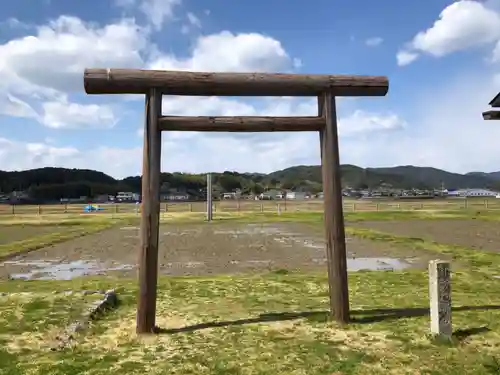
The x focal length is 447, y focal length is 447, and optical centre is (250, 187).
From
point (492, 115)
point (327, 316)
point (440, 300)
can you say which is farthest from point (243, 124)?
point (492, 115)

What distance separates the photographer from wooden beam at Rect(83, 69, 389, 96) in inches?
235

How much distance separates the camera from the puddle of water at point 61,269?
11430mm

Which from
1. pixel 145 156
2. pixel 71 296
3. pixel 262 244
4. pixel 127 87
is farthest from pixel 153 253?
pixel 262 244

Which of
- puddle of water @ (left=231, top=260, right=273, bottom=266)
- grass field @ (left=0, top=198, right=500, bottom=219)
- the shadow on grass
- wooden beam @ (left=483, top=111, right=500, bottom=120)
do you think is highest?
wooden beam @ (left=483, top=111, right=500, bottom=120)

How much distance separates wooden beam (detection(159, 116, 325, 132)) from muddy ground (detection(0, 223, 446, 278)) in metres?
6.16

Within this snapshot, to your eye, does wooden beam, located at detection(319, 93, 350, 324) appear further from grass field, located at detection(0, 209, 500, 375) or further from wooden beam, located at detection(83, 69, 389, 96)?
wooden beam, located at detection(83, 69, 389, 96)

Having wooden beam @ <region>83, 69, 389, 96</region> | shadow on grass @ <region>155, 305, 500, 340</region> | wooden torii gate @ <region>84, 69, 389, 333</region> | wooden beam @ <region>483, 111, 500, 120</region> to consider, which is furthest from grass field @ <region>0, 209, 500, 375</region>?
wooden beam @ <region>83, 69, 389, 96</region>

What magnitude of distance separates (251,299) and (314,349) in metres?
2.94

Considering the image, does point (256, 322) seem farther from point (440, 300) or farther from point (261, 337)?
point (440, 300)

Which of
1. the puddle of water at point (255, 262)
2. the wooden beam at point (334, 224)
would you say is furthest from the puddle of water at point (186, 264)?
the wooden beam at point (334, 224)

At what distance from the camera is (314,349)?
5184 mm

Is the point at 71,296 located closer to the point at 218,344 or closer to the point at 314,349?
the point at 218,344

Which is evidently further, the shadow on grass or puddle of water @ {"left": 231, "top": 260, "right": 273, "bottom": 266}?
puddle of water @ {"left": 231, "top": 260, "right": 273, "bottom": 266}

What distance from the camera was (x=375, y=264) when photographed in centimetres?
1291
